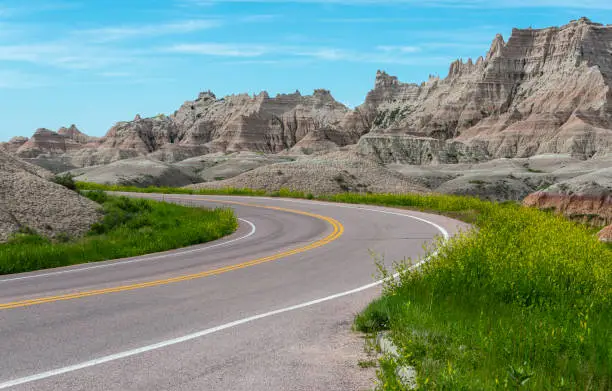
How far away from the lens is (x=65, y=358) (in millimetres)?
6434

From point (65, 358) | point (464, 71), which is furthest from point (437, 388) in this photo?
point (464, 71)

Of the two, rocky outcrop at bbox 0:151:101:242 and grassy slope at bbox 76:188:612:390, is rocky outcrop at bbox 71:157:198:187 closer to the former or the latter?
rocky outcrop at bbox 0:151:101:242

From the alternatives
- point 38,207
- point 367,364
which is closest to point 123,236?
point 38,207

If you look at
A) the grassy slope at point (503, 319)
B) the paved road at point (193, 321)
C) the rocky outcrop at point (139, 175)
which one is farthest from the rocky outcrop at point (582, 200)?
the rocky outcrop at point (139, 175)

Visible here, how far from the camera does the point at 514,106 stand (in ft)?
479

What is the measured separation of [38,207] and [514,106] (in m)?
142

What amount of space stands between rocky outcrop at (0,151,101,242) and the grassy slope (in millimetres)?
13719

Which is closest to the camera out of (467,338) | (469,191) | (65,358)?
(467,338)

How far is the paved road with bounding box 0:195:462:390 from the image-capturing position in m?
5.88

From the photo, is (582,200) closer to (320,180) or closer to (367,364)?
(367,364)

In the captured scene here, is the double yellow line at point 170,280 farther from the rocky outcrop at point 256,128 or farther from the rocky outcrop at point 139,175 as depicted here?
the rocky outcrop at point 256,128

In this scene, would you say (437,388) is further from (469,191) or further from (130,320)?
(469,191)

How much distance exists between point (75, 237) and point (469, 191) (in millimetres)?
51908

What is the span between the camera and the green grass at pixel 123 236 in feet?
47.9
